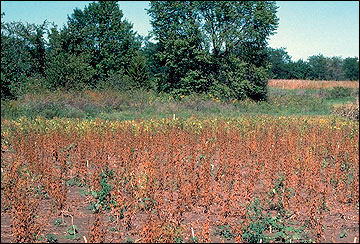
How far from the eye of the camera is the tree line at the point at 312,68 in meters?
48.0

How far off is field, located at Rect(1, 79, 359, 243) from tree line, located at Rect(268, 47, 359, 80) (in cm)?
3798

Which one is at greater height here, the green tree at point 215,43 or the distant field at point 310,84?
the green tree at point 215,43

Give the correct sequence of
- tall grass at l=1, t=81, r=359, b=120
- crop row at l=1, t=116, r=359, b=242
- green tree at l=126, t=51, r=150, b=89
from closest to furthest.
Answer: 1. crop row at l=1, t=116, r=359, b=242
2. tall grass at l=1, t=81, r=359, b=120
3. green tree at l=126, t=51, r=150, b=89

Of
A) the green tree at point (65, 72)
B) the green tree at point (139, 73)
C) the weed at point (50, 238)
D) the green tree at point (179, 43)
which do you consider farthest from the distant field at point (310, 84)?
the weed at point (50, 238)

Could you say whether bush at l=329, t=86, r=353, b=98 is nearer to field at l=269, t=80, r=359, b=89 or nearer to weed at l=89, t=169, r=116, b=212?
field at l=269, t=80, r=359, b=89

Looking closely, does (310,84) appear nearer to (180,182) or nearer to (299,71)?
(299,71)

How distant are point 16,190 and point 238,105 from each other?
921 inches

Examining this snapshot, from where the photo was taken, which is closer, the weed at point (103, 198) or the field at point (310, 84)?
the weed at point (103, 198)

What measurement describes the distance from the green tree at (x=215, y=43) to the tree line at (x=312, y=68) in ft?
53.4

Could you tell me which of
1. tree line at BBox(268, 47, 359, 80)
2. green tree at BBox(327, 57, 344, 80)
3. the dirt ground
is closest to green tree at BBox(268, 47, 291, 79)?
tree line at BBox(268, 47, 359, 80)

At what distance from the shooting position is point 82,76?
76.7 ft

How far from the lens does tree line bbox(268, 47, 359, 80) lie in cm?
4797

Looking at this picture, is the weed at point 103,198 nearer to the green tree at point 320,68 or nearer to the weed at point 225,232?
the weed at point 225,232

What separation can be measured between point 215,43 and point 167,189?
2580cm
